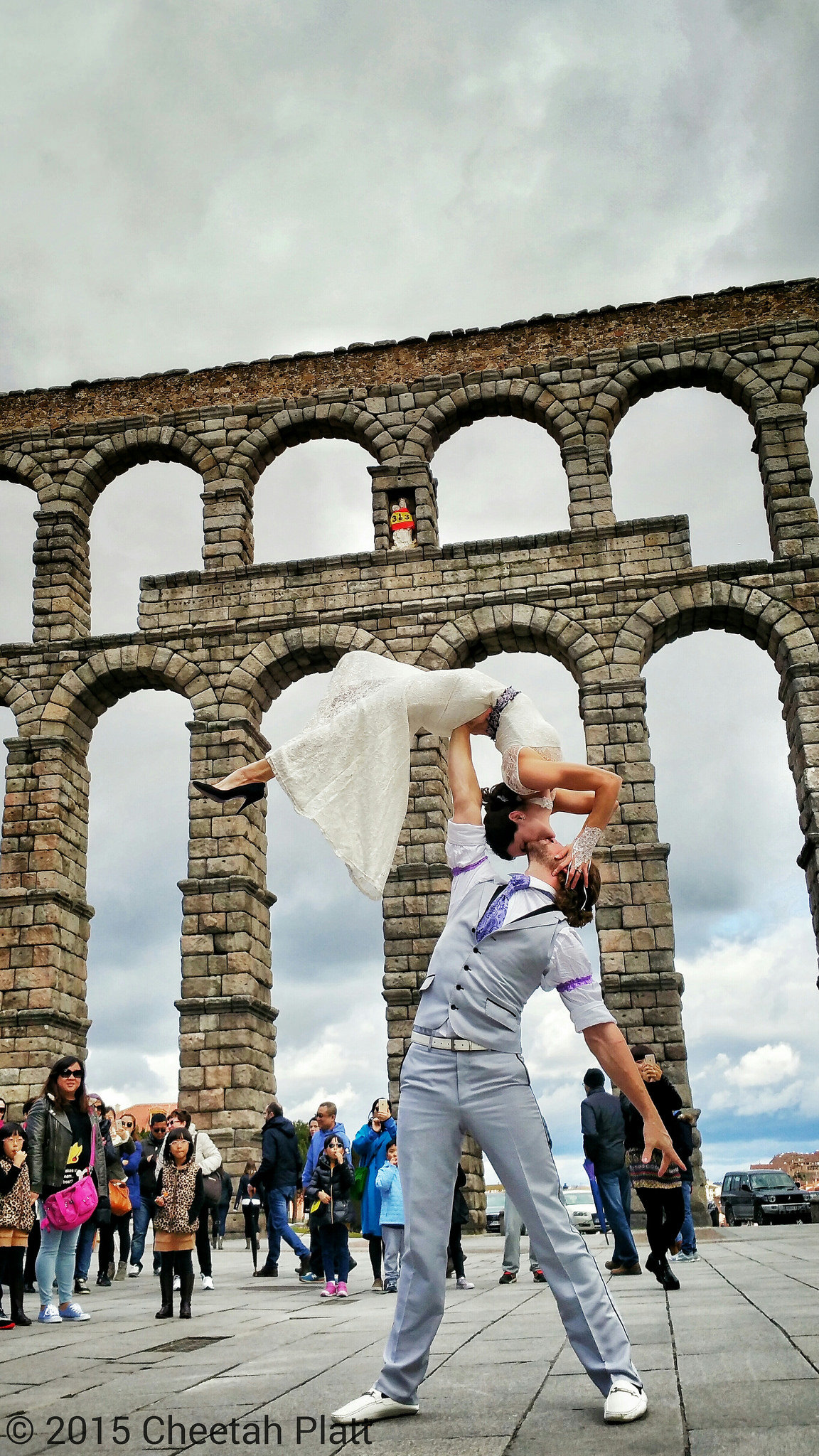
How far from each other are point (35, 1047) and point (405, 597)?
9.30 m

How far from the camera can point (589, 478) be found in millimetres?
20922

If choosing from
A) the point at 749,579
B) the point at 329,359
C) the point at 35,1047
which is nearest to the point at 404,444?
the point at 329,359

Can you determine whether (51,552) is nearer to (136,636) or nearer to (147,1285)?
(136,636)

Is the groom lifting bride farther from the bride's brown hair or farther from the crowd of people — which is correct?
the crowd of people

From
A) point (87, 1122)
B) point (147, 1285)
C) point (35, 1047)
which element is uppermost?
point (35, 1047)

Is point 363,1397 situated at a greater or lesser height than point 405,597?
lesser

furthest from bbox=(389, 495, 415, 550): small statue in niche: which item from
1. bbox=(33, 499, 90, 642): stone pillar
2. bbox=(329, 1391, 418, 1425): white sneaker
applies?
bbox=(329, 1391, 418, 1425): white sneaker

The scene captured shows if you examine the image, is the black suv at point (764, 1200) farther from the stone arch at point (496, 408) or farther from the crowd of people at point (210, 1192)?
the stone arch at point (496, 408)

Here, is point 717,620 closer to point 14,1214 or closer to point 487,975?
point 14,1214

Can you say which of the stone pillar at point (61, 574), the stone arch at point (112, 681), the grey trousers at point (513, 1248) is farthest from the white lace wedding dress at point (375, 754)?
the stone pillar at point (61, 574)

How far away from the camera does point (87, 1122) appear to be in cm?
939

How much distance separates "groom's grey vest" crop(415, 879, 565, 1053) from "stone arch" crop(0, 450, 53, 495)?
2027 cm

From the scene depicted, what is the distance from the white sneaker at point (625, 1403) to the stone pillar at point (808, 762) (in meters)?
15.0

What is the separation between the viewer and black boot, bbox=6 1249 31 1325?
8.52 metres
